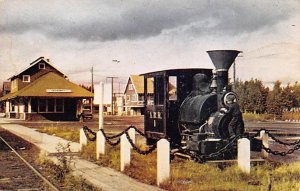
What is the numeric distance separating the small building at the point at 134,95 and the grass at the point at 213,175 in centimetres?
5214

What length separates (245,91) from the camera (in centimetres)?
5681

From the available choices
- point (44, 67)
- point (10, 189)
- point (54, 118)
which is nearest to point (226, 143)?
point (10, 189)

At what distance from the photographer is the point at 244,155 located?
8.93 m

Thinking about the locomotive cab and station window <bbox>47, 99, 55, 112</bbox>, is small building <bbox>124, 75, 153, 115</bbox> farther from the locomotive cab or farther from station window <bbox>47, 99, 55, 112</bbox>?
the locomotive cab

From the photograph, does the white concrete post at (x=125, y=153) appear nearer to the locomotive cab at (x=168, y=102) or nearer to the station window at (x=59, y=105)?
→ the locomotive cab at (x=168, y=102)

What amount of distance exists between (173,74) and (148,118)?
6.09 ft

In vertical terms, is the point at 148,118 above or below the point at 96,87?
below

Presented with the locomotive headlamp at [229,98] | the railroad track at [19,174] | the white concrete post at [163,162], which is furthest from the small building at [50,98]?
the white concrete post at [163,162]

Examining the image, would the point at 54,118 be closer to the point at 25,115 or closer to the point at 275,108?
the point at 25,115

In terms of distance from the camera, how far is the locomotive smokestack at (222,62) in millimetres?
9570

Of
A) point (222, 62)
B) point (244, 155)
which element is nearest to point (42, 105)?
point (222, 62)

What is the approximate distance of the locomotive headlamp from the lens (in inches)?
374

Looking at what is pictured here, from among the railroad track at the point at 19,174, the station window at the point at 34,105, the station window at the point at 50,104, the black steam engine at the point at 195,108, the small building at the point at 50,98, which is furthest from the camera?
the station window at the point at 50,104

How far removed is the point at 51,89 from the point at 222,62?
32616 millimetres
